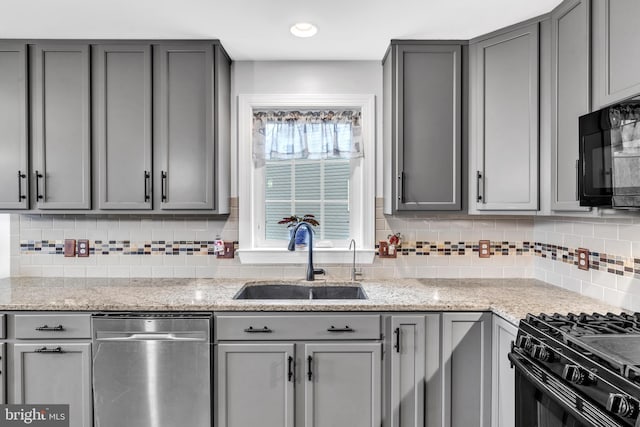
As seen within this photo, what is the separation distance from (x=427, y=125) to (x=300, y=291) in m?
1.32

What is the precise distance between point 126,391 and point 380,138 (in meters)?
2.10

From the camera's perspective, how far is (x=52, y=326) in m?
2.02

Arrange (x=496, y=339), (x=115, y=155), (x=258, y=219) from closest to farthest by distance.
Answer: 1. (x=496, y=339)
2. (x=115, y=155)
3. (x=258, y=219)

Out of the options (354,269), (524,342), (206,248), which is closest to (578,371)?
(524,342)

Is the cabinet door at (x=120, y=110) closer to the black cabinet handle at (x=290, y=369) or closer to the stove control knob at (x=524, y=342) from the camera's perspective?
the black cabinet handle at (x=290, y=369)

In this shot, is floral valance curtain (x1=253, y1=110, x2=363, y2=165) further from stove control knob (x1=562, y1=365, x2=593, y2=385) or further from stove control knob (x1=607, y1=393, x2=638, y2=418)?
stove control knob (x1=607, y1=393, x2=638, y2=418)

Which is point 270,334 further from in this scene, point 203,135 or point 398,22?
point 398,22

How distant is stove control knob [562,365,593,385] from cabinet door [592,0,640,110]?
3.34 feet

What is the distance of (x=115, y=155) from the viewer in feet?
7.84

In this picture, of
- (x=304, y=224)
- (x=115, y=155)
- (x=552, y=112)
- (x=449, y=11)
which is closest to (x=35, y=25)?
(x=115, y=155)

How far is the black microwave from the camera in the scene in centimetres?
141

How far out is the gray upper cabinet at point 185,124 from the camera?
2387 millimetres

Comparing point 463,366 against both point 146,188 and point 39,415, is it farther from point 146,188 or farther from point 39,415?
point 39,415

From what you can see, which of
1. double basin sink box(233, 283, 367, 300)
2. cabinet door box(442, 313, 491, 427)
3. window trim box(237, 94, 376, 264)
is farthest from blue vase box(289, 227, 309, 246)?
cabinet door box(442, 313, 491, 427)
